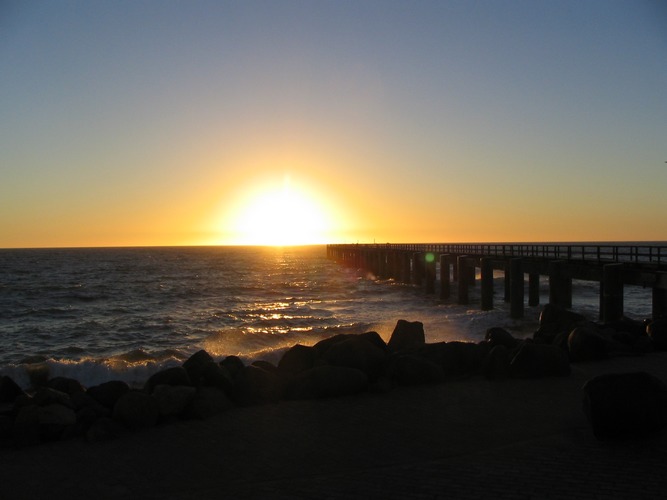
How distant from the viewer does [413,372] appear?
1166cm

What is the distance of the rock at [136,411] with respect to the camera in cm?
962

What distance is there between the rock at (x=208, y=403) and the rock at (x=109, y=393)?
1.27 meters

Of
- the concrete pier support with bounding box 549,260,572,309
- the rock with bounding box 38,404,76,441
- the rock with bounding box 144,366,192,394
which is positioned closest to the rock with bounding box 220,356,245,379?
the rock with bounding box 144,366,192,394

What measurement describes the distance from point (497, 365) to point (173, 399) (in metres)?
6.03

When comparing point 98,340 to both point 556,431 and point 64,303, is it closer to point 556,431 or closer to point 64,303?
point 64,303

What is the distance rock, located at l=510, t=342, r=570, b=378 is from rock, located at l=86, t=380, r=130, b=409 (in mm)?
7133

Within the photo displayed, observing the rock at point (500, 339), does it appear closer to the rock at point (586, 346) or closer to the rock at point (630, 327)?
the rock at point (586, 346)

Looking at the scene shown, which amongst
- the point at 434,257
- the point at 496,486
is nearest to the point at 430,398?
the point at 496,486

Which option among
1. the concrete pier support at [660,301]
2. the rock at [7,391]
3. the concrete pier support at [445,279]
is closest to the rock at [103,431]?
the rock at [7,391]

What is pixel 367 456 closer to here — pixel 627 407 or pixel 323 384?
pixel 323 384

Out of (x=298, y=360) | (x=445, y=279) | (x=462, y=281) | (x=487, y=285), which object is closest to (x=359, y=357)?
(x=298, y=360)

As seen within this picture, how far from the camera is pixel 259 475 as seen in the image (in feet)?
24.5

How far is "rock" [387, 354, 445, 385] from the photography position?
457 inches

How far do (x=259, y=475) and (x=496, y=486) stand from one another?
277 cm
